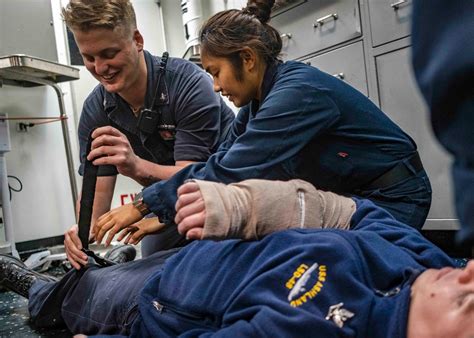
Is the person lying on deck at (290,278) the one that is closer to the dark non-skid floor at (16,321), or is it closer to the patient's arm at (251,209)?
the patient's arm at (251,209)

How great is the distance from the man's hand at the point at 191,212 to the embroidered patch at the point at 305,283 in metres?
0.15

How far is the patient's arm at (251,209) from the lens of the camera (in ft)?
2.23

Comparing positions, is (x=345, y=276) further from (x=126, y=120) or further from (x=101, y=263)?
(x=126, y=120)

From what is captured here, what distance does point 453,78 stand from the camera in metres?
0.33

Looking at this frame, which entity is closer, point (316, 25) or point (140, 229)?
point (140, 229)

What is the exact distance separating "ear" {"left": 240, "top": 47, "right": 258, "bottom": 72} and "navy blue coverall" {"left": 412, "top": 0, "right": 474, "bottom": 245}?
797mm

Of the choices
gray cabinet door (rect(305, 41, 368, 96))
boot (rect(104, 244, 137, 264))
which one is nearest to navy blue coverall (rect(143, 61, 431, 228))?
boot (rect(104, 244, 137, 264))

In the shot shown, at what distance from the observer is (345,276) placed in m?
0.64

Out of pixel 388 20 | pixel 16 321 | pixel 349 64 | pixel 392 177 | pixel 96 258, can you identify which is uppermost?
pixel 388 20

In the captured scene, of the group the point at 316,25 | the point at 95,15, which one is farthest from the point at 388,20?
the point at 95,15

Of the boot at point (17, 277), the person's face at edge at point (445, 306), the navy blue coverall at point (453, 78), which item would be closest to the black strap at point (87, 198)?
the boot at point (17, 277)

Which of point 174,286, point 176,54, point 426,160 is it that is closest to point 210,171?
point 174,286

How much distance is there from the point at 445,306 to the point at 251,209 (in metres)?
0.30

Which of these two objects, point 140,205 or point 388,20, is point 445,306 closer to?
point 140,205
